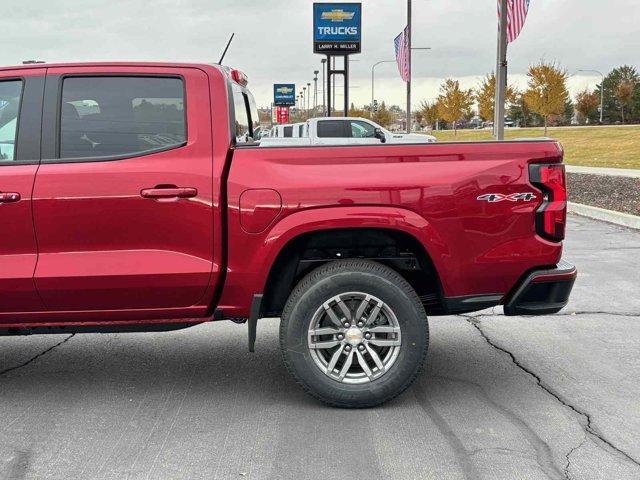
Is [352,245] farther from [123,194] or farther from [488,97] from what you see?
[488,97]

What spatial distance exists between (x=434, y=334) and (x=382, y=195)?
224cm

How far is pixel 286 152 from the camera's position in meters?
4.12

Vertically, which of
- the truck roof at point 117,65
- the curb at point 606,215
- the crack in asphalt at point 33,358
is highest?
the truck roof at point 117,65

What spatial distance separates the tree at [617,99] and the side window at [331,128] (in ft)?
225

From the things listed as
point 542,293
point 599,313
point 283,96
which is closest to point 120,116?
point 542,293

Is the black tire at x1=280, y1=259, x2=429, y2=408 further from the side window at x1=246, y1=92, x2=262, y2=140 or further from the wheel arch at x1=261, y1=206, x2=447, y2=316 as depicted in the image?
the side window at x1=246, y1=92, x2=262, y2=140

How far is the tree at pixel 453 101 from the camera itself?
6606cm

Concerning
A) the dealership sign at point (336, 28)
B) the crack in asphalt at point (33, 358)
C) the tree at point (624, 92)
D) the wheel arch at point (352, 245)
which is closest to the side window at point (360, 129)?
the crack in asphalt at point (33, 358)

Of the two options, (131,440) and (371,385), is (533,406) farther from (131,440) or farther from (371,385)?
(131,440)

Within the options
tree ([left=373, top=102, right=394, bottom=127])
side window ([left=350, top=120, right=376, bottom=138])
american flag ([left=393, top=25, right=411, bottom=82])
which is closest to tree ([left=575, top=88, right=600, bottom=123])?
tree ([left=373, top=102, right=394, bottom=127])

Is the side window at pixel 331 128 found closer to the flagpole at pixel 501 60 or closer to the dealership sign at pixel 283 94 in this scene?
the flagpole at pixel 501 60

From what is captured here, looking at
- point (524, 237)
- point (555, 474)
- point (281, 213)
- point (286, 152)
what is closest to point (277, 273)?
point (281, 213)

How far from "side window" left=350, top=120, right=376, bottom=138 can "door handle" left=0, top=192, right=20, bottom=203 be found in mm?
19724

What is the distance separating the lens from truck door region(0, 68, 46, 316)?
4105 millimetres
